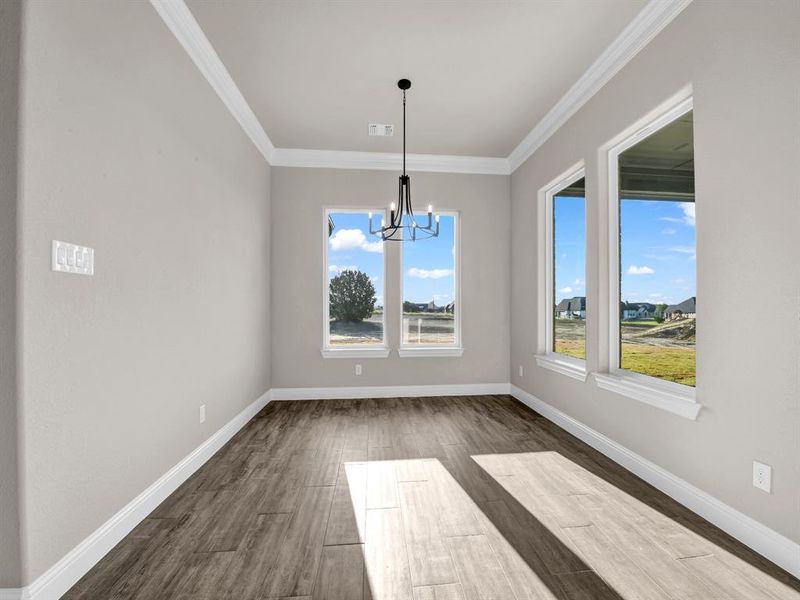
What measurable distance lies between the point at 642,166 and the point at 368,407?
3317 millimetres

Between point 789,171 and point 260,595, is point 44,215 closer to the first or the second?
point 260,595

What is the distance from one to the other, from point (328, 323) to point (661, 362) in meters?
3.40

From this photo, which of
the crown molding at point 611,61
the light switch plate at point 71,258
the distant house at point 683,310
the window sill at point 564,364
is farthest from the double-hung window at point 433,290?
the light switch plate at point 71,258

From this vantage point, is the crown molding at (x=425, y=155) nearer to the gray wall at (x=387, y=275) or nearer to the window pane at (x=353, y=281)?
the gray wall at (x=387, y=275)

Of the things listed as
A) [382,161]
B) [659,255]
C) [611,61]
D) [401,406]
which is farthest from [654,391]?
[382,161]

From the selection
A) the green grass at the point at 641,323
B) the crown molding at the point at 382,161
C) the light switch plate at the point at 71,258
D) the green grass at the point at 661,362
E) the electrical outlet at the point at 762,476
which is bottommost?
the electrical outlet at the point at 762,476

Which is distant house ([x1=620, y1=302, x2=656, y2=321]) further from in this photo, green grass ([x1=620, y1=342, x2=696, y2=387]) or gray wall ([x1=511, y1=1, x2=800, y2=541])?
gray wall ([x1=511, y1=1, x2=800, y2=541])

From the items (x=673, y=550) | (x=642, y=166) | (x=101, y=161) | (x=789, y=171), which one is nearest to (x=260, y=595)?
(x=673, y=550)

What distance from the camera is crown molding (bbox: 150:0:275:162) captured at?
2.30m

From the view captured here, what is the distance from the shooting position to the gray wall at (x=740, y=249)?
1.69 meters

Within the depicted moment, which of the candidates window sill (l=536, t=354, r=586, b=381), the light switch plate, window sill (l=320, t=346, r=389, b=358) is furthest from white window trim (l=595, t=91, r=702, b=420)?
the light switch plate

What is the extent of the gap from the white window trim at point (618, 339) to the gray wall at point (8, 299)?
9.91ft

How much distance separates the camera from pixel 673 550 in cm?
182

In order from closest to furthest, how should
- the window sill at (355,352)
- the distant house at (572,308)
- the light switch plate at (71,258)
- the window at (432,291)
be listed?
the light switch plate at (71,258), the distant house at (572,308), the window sill at (355,352), the window at (432,291)
